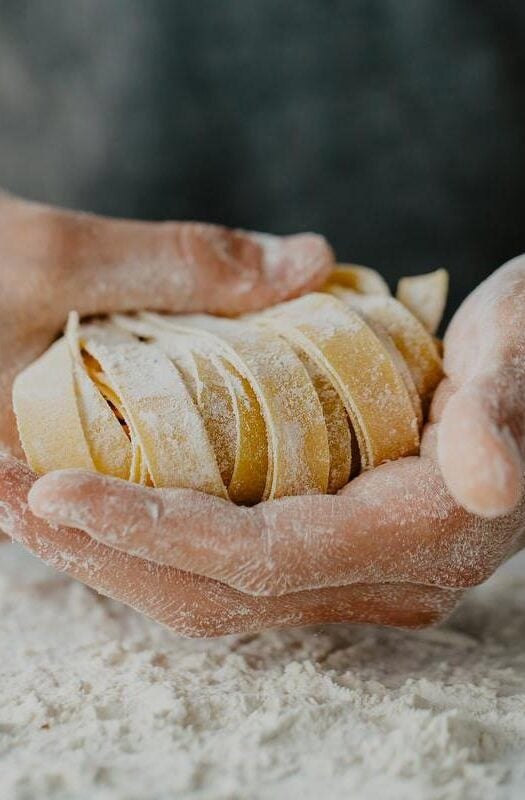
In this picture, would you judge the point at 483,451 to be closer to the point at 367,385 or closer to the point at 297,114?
the point at 367,385

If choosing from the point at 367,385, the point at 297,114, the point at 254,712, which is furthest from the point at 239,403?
the point at 297,114

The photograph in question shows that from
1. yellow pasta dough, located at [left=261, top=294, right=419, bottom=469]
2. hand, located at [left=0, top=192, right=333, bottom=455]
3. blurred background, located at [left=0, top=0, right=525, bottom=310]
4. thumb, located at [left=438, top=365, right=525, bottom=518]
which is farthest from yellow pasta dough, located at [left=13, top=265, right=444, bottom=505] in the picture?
blurred background, located at [left=0, top=0, right=525, bottom=310]

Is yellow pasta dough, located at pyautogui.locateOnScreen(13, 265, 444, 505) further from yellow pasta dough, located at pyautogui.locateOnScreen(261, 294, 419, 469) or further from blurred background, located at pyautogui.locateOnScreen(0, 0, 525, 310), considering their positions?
blurred background, located at pyautogui.locateOnScreen(0, 0, 525, 310)

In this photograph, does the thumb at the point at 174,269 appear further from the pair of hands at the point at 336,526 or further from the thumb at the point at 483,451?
the thumb at the point at 483,451

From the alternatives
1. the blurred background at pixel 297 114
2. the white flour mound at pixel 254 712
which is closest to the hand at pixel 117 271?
the white flour mound at pixel 254 712

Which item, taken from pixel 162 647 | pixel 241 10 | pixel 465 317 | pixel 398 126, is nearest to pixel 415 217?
pixel 398 126

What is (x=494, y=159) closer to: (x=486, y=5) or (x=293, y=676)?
(x=486, y=5)

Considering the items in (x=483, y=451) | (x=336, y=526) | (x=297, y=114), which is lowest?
(x=336, y=526)
